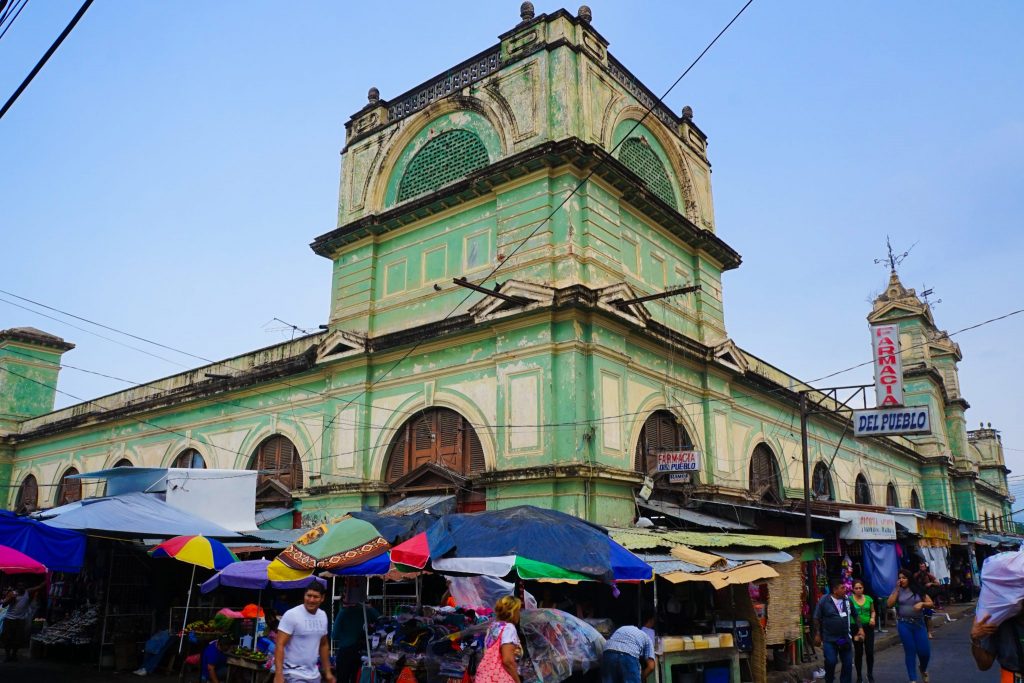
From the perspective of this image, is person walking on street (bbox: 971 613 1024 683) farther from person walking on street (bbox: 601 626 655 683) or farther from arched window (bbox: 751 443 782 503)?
arched window (bbox: 751 443 782 503)

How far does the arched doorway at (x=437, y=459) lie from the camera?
642 inches

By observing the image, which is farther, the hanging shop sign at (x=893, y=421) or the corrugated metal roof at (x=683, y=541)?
the hanging shop sign at (x=893, y=421)

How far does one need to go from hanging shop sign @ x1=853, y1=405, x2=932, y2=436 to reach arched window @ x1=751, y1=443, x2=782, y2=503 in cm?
419

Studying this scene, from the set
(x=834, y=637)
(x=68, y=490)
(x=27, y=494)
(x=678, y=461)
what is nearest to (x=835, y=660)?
(x=834, y=637)

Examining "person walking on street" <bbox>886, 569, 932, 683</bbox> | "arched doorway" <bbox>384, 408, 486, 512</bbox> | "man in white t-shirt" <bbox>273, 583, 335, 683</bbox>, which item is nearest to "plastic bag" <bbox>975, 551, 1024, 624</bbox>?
"man in white t-shirt" <bbox>273, 583, 335, 683</bbox>

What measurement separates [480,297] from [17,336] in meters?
26.9

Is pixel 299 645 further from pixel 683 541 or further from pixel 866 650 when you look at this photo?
pixel 866 650

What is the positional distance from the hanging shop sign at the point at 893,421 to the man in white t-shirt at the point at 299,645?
14.2m

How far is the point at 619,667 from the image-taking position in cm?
826

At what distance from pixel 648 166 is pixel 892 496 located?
77.3 feet

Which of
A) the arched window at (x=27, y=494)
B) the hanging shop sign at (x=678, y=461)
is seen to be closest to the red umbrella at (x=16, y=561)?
the hanging shop sign at (x=678, y=461)

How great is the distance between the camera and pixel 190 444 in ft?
79.4

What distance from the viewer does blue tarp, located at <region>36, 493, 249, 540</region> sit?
42.3ft

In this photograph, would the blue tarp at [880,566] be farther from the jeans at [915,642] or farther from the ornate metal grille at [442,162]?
the ornate metal grille at [442,162]
